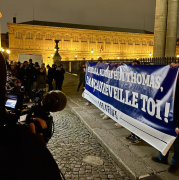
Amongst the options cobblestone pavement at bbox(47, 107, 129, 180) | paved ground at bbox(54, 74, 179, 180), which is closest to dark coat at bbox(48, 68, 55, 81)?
paved ground at bbox(54, 74, 179, 180)

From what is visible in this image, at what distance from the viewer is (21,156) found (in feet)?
2.57

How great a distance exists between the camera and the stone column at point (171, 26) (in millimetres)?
9703

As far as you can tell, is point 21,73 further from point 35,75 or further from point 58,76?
point 58,76

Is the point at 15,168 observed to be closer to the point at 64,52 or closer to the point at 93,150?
the point at 93,150

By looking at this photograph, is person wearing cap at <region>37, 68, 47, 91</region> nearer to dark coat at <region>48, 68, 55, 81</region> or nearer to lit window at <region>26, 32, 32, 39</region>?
dark coat at <region>48, 68, 55, 81</region>

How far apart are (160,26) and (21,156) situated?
1083cm

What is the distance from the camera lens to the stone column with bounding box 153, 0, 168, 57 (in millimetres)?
9852

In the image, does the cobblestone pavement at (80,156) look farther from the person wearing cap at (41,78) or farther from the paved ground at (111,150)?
the person wearing cap at (41,78)

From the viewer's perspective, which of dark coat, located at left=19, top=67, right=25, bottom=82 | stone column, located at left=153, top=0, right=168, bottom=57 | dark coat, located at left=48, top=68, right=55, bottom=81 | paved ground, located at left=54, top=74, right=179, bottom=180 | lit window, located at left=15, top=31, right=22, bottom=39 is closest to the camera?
paved ground, located at left=54, top=74, right=179, bottom=180

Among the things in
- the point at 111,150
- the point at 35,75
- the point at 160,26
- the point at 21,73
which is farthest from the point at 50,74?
the point at 111,150

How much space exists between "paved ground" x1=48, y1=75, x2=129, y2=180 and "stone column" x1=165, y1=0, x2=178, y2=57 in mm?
7171

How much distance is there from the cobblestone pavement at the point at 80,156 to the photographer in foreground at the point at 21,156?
2646 mm

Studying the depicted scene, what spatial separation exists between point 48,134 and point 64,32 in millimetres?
64758

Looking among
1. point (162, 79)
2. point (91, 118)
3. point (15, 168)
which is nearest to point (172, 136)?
point (162, 79)
